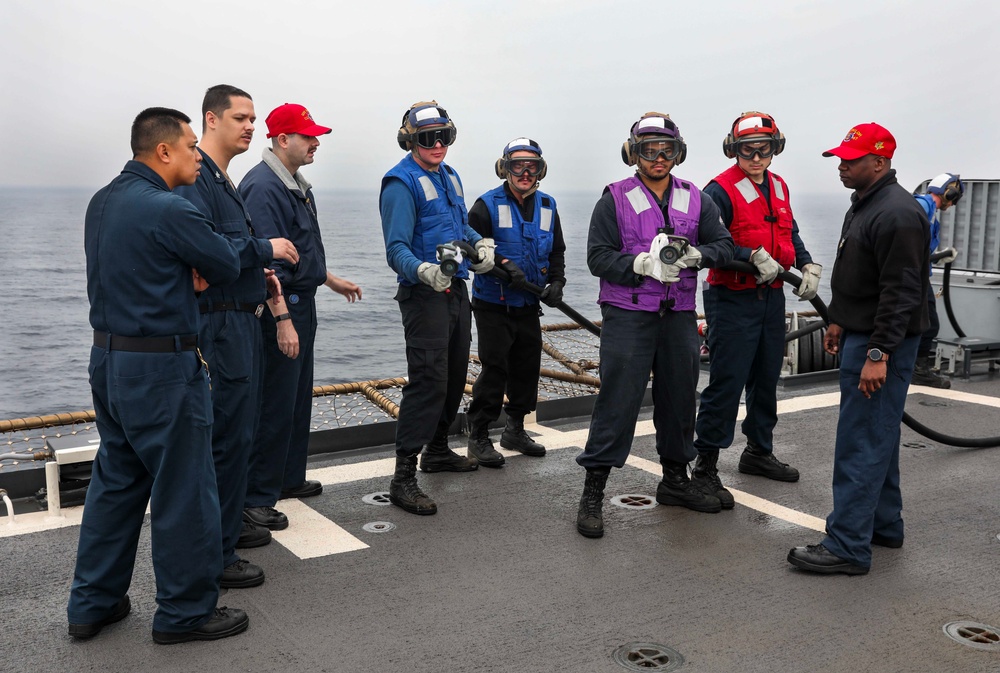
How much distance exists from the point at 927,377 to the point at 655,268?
4.22m

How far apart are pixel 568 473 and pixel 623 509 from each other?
2.04 feet

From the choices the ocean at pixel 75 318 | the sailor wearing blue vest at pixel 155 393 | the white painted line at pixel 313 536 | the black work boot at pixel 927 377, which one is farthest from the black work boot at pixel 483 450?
the ocean at pixel 75 318

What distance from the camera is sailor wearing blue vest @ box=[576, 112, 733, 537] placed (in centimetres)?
405

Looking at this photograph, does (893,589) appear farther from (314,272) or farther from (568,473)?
(314,272)

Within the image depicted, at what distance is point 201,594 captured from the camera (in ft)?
9.87

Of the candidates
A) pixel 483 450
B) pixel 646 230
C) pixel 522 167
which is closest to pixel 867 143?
pixel 646 230

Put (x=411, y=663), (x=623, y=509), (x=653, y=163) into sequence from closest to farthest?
(x=411, y=663), (x=653, y=163), (x=623, y=509)

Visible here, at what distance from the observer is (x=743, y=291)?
4.60 meters

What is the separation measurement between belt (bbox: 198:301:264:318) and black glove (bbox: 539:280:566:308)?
1936 mm

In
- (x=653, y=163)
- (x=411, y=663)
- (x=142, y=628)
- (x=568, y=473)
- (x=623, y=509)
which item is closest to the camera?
(x=411, y=663)

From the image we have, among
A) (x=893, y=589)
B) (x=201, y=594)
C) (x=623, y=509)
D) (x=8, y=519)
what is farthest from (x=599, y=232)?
(x=8, y=519)

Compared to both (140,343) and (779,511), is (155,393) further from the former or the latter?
(779,511)

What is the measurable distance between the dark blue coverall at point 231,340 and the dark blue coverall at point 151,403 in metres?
0.29

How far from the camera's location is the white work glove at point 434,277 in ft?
13.6
